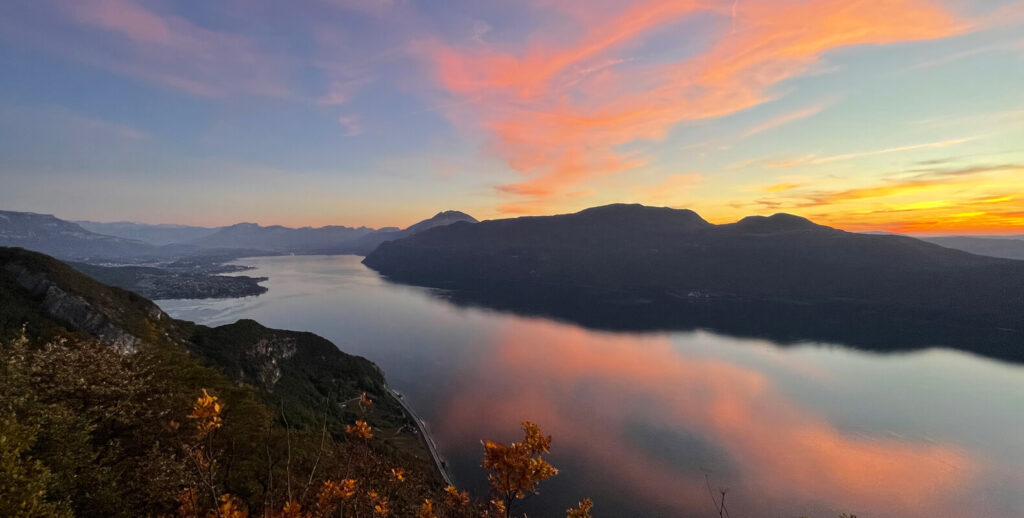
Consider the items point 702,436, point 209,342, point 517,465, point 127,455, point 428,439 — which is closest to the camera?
point 517,465

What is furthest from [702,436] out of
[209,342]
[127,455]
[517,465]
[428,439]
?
[209,342]

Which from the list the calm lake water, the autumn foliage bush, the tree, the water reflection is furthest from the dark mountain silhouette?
the tree

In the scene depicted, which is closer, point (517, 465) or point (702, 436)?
point (517, 465)

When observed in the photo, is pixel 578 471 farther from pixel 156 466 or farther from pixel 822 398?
pixel 822 398

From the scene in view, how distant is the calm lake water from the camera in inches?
2148

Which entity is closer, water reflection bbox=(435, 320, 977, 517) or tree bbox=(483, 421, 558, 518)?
tree bbox=(483, 421, 558, 518)

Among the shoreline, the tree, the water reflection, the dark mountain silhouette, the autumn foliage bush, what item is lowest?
the water reflection

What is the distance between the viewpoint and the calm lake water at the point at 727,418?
54562 mm

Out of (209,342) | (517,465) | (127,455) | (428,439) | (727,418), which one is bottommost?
(727,418)

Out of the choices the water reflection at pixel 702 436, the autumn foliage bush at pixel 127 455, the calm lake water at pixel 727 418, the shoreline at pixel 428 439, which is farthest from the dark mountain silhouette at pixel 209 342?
Result: the water reflection at pixel 702 436

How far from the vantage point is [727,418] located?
7844 cm

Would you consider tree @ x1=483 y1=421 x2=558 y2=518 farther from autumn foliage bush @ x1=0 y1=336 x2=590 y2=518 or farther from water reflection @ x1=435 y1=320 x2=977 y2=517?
water reflection @ x1=435 y1=320 x2=977 y2=517

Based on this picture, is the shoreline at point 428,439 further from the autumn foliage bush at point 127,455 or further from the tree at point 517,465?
the tree at point 517,465

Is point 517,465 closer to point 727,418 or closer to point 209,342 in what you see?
point 209,342
